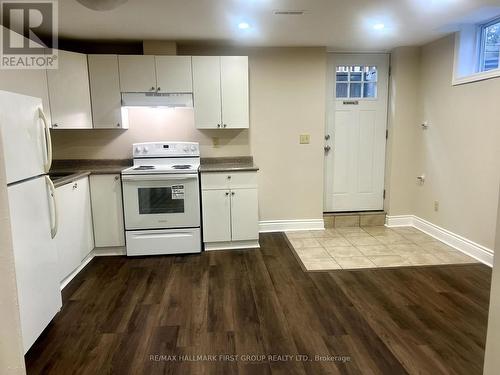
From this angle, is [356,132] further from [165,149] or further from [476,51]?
[165,149]

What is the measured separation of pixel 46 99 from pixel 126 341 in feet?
7.89

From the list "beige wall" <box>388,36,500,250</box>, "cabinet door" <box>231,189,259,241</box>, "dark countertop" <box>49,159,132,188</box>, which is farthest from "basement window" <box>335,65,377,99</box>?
"dark countertop" <box>49,159,132,188</box>

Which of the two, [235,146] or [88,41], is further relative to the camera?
[235,146]

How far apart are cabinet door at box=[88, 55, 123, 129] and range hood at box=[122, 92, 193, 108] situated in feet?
0.34

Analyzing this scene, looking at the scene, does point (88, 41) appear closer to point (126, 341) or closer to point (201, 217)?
point (201, 217)

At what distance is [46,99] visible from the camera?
10.6 ft

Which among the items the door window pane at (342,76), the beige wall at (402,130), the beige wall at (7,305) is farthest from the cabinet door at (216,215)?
the beige wall at (7,305)

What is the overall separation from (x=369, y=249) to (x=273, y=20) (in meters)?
2.53

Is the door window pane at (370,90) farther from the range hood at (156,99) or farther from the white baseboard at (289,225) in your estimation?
the range hood at (156,99)

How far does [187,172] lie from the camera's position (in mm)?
3486

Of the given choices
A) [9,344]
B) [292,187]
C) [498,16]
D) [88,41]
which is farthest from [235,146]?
[9,344]

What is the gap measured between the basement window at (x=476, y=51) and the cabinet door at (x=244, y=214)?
2495 mm

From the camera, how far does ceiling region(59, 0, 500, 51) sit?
8.65 ft

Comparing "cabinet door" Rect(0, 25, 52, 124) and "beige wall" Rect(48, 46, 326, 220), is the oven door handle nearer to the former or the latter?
"beige wall" Rect(48, 46, 326, 220)
